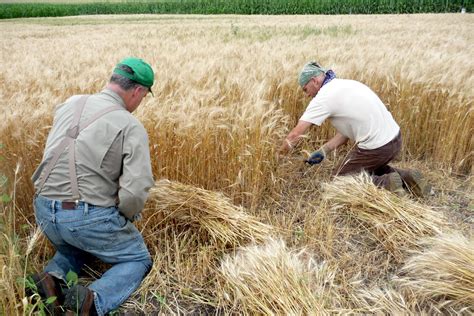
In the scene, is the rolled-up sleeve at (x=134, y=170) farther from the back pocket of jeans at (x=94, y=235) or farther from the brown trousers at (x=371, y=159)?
the brown trousers at (x=371, y=159)

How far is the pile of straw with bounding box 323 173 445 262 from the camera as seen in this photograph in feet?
9.90

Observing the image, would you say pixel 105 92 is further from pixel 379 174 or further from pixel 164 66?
pixel 164 66

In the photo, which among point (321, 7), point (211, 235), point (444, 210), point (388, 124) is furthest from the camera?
Answer: point (321, 7)

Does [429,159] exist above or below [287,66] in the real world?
below

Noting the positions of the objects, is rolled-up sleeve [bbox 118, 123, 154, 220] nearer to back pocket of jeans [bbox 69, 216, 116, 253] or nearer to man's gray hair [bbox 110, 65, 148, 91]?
back pocket of jeans [bbox 69, 216, 116, 253]

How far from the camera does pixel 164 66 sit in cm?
565

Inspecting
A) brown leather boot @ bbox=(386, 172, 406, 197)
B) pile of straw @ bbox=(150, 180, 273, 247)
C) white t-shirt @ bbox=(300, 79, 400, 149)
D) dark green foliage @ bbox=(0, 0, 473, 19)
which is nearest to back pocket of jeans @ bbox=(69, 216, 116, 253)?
pile of straw @ bbox=(150, 180, 273, 247)

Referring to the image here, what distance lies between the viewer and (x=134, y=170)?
2311 mm

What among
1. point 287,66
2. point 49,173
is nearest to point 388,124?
point 287,66

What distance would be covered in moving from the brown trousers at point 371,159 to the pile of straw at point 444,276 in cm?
115

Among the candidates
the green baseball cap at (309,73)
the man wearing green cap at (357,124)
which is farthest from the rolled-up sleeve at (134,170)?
the green baseball cap at (309,73)

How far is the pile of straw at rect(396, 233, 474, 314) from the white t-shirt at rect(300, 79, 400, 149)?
4.24 ft

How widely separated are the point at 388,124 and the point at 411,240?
1229 millimetres

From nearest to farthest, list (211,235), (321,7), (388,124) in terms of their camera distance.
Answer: (211,235), (388,124), (321,7)
